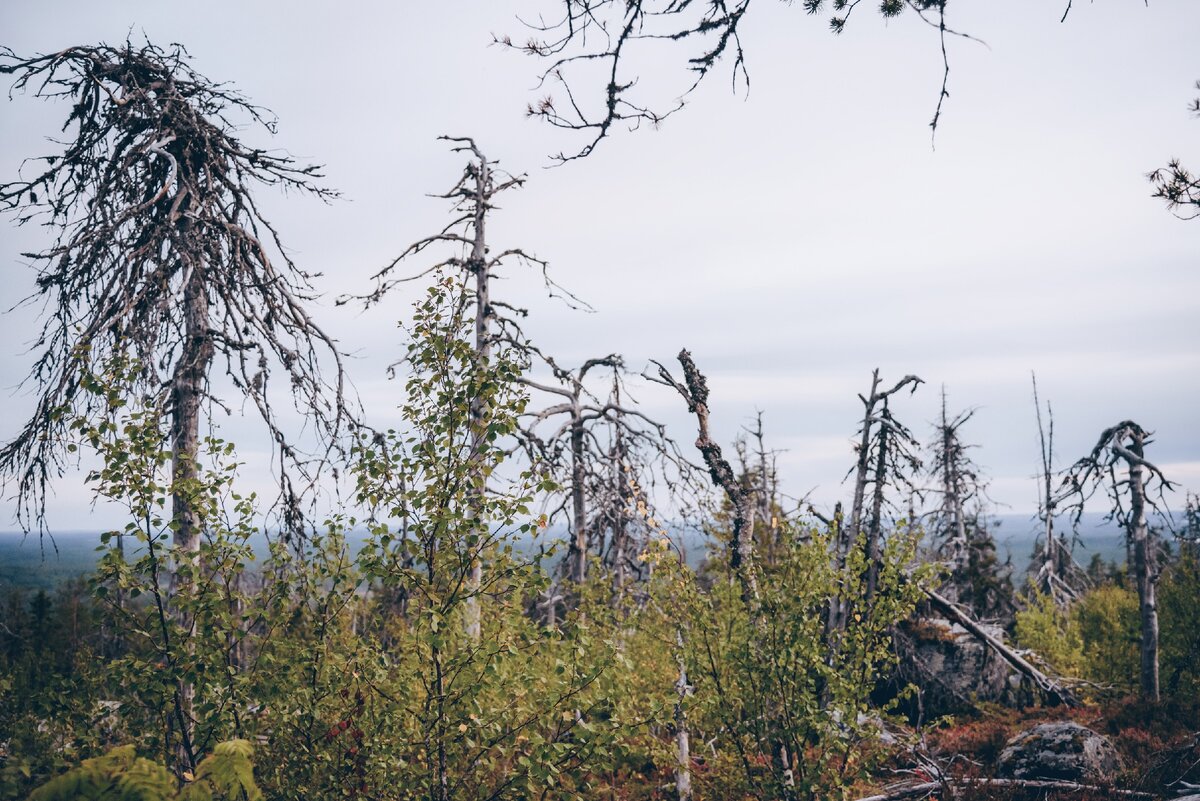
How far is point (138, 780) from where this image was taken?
2.98m

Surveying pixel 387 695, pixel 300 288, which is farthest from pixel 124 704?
pixel 300 288

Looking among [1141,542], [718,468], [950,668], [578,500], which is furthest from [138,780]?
[950,668]

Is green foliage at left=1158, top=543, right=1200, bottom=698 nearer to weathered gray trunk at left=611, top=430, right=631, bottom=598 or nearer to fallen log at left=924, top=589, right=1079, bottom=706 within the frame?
fallen log at left=924, top=589, right=1079, bottom=706

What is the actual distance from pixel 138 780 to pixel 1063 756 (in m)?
13.2

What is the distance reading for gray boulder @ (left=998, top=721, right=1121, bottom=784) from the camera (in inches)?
443

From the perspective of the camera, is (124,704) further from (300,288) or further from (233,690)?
(300,288)

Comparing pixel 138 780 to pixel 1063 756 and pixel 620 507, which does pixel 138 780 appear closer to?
pixel 620 507

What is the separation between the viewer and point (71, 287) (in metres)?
7.65

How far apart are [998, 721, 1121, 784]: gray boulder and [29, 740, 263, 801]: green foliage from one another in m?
12.7

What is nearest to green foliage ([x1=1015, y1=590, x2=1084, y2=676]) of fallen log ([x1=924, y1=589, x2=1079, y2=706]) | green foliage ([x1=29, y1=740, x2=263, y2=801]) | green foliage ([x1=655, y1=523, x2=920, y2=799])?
fallen log ([x1=924, y1=589, x2=1079, y2=706])

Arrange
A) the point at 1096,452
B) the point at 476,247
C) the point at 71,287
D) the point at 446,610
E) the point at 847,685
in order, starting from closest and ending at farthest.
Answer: the point at 446,610 < the point at 847,685 < the point at 71,287 < the point at 476,247 < the point at 1096,452

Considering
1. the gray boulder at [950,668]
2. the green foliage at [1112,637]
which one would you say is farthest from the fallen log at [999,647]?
the gray boulder at [950,668]

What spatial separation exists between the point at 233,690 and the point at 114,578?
1.07m

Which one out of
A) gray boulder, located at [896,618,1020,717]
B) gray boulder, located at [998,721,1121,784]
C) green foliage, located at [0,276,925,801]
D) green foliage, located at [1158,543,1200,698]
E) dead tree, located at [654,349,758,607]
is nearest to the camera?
green foliage, located at [0,276,925,801]
